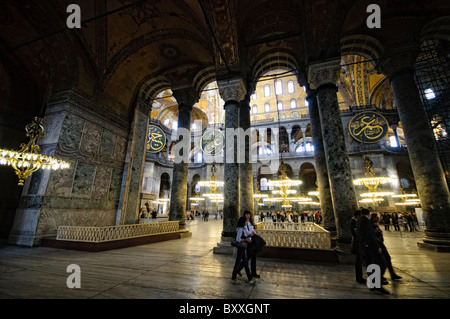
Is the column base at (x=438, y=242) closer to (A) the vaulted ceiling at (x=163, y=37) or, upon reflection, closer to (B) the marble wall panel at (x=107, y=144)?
(A) the vaulted ceiling at (x=163, y=37)

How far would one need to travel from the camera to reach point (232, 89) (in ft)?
18.2

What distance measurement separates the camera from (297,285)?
8.36ft

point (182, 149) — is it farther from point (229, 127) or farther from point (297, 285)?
point (297, 285)

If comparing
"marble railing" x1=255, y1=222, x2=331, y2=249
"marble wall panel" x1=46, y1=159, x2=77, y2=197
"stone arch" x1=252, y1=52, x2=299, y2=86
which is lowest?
"marble railing" x1=255, y1=222, x2=331, y2=249

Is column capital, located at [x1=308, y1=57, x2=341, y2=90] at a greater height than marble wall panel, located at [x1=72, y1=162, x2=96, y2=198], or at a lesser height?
greater

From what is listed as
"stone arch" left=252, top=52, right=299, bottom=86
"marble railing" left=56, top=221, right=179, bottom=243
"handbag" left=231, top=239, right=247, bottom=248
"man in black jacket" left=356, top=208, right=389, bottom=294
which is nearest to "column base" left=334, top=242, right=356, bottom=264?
"man in black jacket" left=356, top=208, right=389, bottom=294

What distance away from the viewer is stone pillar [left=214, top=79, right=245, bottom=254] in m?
4.65

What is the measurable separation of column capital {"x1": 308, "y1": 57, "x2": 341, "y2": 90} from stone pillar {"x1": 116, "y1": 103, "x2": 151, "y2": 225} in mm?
6970

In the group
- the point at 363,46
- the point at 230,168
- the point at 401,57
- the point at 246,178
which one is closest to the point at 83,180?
the point at 230,168

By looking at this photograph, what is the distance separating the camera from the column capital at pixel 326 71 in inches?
188

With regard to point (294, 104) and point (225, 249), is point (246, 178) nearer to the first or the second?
point (225, 249)

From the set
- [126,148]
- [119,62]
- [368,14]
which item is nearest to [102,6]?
[119,62]

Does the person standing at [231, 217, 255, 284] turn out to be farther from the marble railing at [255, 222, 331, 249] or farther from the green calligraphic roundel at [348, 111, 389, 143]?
the green calligraphic roundel at [348, 111, 389, 143]
